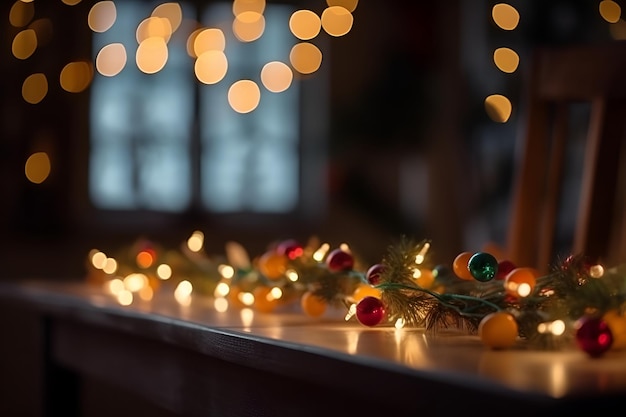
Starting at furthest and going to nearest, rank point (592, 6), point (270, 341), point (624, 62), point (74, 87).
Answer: point (74, 87)
point (592, 6)
point (624, 62)
point (270, 341)

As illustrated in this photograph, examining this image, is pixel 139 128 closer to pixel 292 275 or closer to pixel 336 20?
pixel 336 20

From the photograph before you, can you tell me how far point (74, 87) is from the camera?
3.93 meters

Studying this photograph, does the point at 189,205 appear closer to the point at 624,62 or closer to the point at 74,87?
the point at 74,87

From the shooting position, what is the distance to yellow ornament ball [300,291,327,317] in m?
1.14

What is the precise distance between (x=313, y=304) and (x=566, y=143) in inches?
24.4

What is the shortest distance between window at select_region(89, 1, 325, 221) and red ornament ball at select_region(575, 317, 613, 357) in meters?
3.46

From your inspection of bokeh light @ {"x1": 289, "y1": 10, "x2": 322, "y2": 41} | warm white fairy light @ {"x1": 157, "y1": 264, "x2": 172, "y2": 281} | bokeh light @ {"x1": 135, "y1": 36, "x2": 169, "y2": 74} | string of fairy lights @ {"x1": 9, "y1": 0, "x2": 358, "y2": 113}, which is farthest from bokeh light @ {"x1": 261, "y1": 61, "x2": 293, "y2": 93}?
warm white fairy light @ {"x1": 157, "y1": 264, "x2": 172, "y2": 281}

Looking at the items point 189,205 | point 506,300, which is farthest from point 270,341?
point 189,205

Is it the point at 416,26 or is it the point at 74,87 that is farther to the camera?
the point at 416,26

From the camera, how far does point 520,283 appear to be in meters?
0.95

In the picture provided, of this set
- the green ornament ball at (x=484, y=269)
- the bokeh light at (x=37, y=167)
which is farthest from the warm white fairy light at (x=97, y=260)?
the bokeh light at (x=37, y=167)

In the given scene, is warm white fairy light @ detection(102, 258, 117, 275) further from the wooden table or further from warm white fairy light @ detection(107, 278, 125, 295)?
the wooden table

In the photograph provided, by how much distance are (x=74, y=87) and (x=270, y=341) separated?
3234mm

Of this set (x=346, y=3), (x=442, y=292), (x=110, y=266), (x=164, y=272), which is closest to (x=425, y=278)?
(x=442, y=292)
